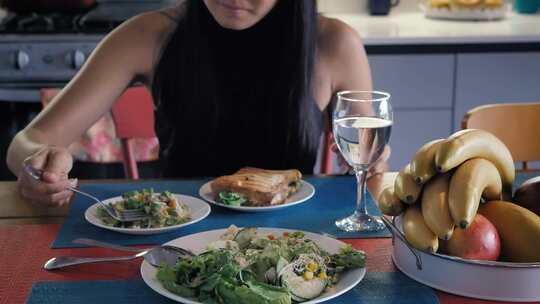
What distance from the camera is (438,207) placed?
2.96 feet

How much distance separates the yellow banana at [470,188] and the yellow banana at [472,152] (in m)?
0.01

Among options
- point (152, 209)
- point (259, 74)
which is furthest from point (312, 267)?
point (259, 74)

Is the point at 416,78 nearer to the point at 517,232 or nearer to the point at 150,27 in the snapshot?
the point at 150,27

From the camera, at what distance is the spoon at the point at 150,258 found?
96 cm

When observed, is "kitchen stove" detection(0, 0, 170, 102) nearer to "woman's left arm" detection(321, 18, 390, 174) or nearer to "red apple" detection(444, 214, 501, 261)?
"woman's left arm" detection(321, 18, 390, 174)

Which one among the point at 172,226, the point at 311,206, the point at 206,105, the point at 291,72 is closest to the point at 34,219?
the point at 172,226

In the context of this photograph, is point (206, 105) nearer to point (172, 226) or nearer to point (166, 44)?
point (166, 44)

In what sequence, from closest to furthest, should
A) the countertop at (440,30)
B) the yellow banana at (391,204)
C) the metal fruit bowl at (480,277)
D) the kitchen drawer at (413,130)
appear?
1. the metal fruit bowl at (480,277)
2. the yellow banana at (391,204)
3. the countertop at (440,30)
4. the kitchen drawer at (413,130)

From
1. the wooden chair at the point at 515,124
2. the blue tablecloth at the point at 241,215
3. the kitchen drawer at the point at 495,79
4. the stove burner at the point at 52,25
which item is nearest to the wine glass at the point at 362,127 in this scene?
the blue tablecloth at the point at 241,215

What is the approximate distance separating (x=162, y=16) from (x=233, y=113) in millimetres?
276

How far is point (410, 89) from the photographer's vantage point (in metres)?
2.70

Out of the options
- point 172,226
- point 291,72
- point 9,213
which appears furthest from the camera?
point 291,72

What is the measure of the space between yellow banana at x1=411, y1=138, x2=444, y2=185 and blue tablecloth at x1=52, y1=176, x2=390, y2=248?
0.19 metres

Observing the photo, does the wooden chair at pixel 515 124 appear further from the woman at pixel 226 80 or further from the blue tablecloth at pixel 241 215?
the blue tablecloth at pixel 241 215
